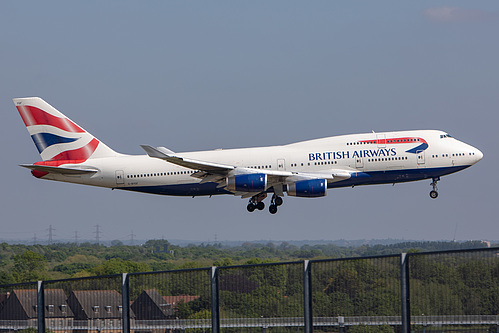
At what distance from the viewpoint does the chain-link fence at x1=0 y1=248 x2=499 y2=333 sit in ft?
47.2

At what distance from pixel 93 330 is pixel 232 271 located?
161 inches

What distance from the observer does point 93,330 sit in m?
18.1

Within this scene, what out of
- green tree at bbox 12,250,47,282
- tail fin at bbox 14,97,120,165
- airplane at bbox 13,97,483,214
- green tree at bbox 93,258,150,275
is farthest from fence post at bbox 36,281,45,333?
green tree at bbox 12,250,47,282

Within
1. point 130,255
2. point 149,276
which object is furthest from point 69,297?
point 130,255

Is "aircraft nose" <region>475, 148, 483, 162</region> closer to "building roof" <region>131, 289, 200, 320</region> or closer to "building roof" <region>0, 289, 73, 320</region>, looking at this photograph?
"building roof" <region>131, 289, 200, 320</region>

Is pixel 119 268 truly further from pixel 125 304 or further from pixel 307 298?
pixel 307 298

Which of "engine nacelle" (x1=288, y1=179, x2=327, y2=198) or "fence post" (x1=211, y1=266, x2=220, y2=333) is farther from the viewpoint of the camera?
"engine nacelle" (x1=288, y1=179, x2=327, y2=198)

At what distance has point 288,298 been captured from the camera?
1608 cm

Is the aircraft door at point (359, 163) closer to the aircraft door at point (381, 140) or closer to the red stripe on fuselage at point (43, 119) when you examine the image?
the aircraft door at point (381, 140)

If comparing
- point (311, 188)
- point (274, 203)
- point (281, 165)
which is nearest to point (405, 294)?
point (311, 188)

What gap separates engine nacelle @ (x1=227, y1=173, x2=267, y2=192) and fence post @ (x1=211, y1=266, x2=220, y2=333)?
2821 cm

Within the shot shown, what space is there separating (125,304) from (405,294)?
23.0 feet

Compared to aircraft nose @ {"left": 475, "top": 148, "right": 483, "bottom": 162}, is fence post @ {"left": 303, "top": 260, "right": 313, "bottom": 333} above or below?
below

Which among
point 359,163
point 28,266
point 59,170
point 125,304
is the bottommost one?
point 28,266
